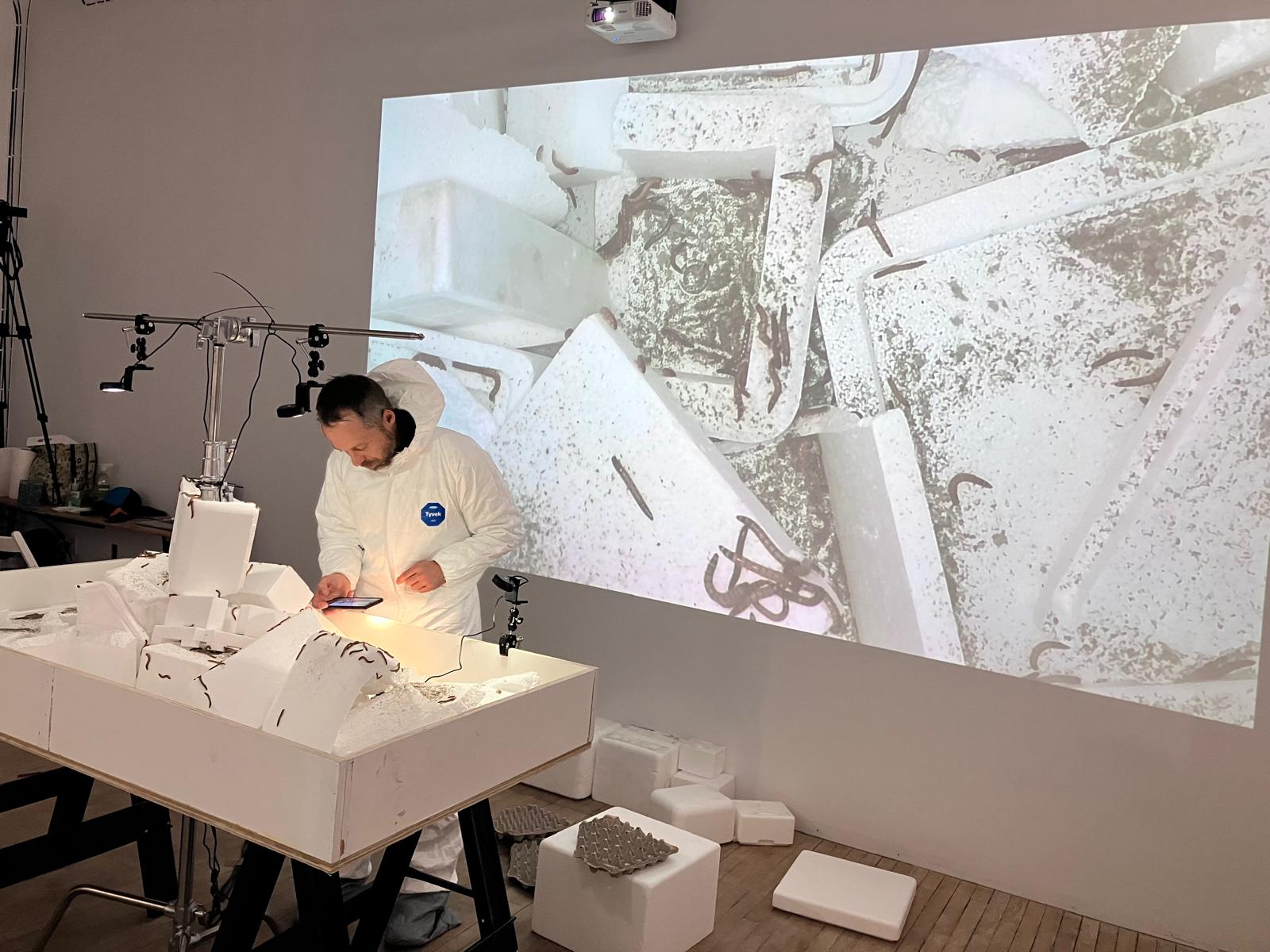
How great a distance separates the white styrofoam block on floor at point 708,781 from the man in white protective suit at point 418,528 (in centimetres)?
97

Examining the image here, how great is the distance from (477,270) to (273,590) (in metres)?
2.21

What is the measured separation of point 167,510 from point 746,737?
3.30m

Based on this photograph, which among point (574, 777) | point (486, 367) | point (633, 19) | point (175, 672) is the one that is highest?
point (633, 19)

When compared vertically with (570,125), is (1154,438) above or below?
below

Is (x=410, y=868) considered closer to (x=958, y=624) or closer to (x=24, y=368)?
(x=958, y=624)

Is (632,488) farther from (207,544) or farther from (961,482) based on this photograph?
(207,544)

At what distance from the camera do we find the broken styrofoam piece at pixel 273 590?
221cm

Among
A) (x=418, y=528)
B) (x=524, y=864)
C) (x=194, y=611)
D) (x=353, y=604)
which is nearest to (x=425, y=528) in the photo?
(x=418, y=528)

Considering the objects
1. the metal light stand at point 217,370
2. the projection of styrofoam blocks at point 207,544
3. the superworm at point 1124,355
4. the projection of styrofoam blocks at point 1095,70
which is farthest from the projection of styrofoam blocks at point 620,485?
the projection of styrofoam blocks at point 207,544

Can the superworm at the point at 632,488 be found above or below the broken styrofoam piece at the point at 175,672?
above

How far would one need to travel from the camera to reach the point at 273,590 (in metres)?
2.24

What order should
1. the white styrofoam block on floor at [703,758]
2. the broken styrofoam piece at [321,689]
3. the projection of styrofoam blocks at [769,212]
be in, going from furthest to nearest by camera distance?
1. the white styrofoam block on floor at [703,758]
2. the projection of styrofoam blocks at [769,212]
3. the broken styrofoam piece at [321,689]

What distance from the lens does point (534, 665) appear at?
81.4 inches

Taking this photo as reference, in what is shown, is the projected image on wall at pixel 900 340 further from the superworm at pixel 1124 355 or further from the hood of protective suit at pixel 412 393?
the hood of protective suit at pixel 412 393
